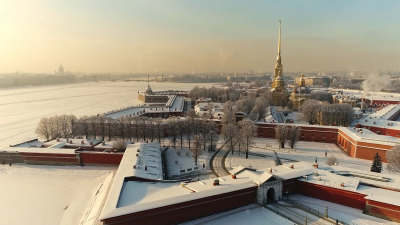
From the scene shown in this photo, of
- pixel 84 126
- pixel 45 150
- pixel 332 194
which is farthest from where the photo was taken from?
pixel 84 126

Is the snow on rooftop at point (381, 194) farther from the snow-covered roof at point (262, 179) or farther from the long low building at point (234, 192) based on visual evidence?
the snow-covered roof at point (262, 179)

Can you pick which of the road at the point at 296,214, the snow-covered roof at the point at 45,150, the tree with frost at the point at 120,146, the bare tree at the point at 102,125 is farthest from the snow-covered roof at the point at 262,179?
the bare tree at the point at 102,125

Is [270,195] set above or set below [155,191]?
below

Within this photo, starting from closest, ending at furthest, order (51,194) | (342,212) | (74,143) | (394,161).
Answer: (342,212)
(51,194)
(394,161)
(74,143)

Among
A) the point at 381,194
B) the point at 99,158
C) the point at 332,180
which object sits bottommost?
the point at 99,158

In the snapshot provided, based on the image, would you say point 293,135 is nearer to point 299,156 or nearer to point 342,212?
point 299,156

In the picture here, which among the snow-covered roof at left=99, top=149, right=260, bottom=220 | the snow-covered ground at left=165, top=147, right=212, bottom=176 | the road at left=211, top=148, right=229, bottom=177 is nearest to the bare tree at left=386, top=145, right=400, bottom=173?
the snow-covered roof at left=99, top=149, right=260, bottom=220

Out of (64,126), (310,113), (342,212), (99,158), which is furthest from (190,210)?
(310,113)
